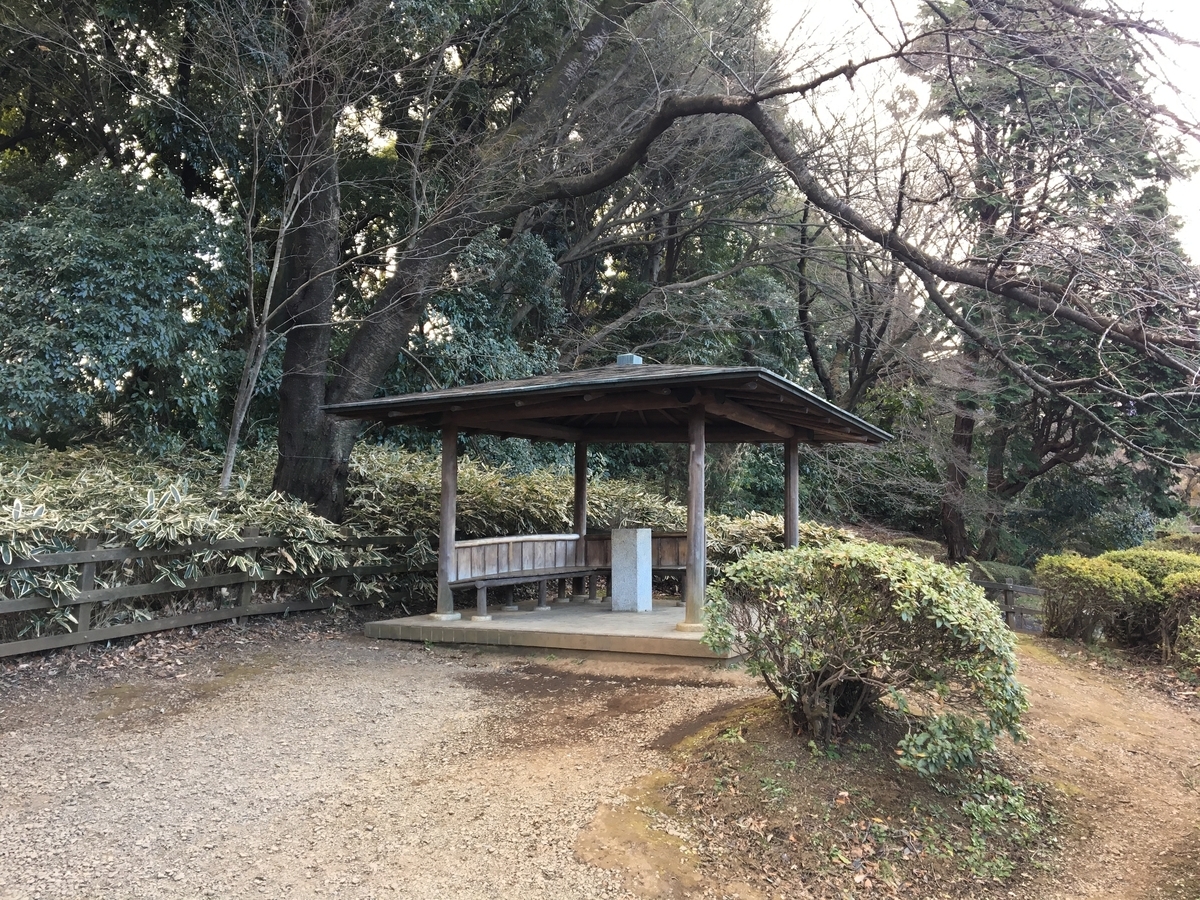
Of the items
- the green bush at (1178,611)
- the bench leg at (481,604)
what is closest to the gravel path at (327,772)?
the bench leg at (481,604)

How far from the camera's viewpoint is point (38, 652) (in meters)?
6.03

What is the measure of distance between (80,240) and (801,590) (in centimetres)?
847

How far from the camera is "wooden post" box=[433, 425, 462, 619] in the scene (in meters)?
7.77

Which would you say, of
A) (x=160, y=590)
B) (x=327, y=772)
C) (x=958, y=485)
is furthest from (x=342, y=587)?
(x=958, y=485)

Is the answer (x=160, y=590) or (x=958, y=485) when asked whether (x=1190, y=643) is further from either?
(x=160, y=590)

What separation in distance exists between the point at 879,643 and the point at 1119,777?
6.24ft

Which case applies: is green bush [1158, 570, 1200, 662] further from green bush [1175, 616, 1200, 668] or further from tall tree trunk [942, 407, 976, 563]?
tall tree trunk [942, 407, 976, 563]

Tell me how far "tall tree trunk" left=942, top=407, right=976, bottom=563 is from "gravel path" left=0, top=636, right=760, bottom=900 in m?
10.5

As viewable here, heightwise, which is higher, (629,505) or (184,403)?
→ (184,403)

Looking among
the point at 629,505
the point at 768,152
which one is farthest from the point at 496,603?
the point at 768,152

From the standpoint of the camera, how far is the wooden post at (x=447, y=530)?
777 centimetres

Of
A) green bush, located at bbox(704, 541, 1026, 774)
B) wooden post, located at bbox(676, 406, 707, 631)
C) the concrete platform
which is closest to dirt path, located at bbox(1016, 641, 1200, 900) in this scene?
green bush, located at bbox(704, 541, 1026, 774)

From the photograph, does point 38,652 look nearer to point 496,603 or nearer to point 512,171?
point 496,603

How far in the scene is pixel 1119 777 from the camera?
14.5 ft
